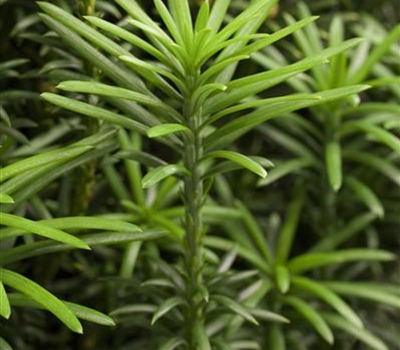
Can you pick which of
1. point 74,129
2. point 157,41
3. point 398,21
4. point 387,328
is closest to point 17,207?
point 74,129

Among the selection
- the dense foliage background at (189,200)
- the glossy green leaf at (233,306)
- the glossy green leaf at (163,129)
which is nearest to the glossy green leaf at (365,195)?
the dense foliage background at (189,200)

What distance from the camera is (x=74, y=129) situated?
0.87 m

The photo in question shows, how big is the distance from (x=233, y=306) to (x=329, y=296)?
0.54ft

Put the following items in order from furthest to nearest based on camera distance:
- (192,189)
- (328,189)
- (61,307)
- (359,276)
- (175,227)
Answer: (359,276)
(328,189)
(175,227)
(192,189)
(61,307)

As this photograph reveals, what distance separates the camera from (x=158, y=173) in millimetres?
698

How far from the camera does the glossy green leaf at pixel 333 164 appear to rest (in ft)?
3.04

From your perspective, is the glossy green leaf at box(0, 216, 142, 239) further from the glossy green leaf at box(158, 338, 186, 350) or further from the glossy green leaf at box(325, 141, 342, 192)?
the glossy green leaf at box(325, 141, 342, 192)

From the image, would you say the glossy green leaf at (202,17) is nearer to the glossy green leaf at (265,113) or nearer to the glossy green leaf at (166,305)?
the glossy green leaf at (265,113)

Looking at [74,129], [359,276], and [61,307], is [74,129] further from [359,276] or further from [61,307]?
[359,276]

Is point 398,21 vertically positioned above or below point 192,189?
above

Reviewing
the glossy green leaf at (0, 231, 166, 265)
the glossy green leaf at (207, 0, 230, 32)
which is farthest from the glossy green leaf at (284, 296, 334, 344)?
the glossy green leaf at (207, 0, 230, 32)

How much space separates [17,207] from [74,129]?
102mm

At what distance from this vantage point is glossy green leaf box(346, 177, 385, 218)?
1008 mm

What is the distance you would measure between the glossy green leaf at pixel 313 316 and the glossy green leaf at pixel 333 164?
14 centimetres
